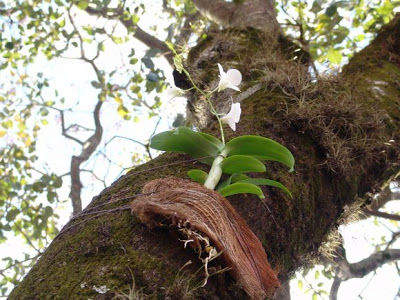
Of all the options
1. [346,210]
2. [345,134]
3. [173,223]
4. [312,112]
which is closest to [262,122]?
[312,112]

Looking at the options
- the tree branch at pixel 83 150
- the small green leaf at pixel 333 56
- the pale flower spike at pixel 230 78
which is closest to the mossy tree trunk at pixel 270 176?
the pale flower spike at pixel 230 78

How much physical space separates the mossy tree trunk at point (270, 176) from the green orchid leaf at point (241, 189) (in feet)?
0.17

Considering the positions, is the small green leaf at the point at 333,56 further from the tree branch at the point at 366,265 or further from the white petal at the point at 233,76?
the white petal at the point at 233,76

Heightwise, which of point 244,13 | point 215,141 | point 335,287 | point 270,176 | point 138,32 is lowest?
point 335,287

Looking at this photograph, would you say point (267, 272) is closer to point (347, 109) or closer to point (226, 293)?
point (226, 293)

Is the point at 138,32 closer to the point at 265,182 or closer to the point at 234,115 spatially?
the point at 234,115

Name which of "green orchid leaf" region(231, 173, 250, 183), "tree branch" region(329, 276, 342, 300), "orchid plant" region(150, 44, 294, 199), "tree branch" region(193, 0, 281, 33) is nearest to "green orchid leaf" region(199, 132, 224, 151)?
"orchid plant" region(150, 44, 294, 199)

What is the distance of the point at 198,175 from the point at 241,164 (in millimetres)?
106

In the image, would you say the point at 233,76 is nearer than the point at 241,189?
No

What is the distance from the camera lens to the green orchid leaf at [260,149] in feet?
3.69

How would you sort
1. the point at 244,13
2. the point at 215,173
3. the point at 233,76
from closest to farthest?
the point at 215,173 < the point at 233,76 < the point at 244,13

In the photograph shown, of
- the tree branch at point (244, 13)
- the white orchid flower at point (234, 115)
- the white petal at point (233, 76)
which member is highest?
the tree branch at point (244, 13)

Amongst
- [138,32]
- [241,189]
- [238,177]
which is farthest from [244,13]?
[241,189]

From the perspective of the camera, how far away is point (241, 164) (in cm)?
111
